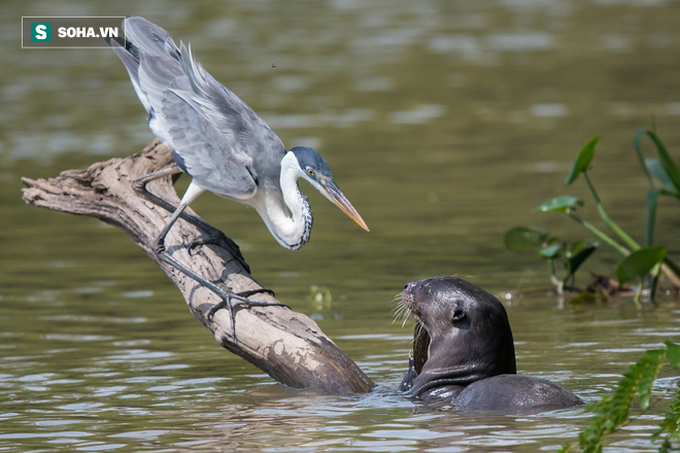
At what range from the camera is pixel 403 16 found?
32.2 m

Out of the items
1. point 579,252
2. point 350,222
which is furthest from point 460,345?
point 350,222

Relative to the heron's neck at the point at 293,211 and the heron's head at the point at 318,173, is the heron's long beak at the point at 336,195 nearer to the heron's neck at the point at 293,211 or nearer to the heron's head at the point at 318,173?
the heron's head at the point at 318,173

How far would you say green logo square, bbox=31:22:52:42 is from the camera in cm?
2573

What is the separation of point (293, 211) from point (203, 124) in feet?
2.86

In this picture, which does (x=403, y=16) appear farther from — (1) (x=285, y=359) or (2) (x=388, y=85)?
(1) (x=285, y=359)

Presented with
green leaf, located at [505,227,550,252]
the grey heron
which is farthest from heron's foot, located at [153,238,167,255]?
green leaf, located at [505,227,550,252]

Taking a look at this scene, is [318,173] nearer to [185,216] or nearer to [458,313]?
[458,313]

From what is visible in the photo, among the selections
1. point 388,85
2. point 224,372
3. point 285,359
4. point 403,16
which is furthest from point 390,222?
point 403,16

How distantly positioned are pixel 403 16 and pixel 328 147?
15.1 m

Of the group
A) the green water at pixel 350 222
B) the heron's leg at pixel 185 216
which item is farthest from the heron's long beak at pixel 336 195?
the green water at pixel 350 222

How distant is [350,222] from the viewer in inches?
560

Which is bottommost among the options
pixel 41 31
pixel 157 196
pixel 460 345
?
pixel 460 345

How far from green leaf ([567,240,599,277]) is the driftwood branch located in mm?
3214

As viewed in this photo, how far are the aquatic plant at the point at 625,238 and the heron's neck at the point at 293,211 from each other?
2.68 meters
